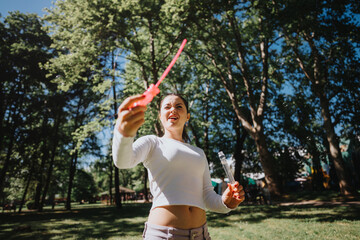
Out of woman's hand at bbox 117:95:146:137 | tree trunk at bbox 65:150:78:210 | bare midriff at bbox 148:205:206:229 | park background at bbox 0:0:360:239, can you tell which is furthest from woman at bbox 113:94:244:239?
tree trunk at bbox 65:150:78:210

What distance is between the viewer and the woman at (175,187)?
167cm

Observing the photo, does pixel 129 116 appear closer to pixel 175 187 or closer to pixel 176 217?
pixel 175 187

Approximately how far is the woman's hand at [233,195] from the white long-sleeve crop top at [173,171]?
56 mm

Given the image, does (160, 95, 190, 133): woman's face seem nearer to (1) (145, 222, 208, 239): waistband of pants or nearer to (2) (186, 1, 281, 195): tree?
(1) (145, 222, 208, 239): waistband of pants

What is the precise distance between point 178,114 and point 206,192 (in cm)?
82

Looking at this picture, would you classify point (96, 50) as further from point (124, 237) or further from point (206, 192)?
point (206, 192)

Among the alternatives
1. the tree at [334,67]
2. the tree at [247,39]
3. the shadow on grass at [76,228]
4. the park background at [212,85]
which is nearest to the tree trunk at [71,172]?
the park background at [212,85]

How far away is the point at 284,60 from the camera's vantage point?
1677cm

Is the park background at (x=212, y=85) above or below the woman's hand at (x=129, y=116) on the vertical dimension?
above

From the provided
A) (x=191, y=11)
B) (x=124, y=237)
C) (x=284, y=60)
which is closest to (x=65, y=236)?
(x=124, y=237)

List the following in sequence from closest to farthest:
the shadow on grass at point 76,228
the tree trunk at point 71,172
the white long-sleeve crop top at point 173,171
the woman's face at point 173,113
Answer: the white long-sleeve crop top at point 173,171, the woman's face at point 173,113, the shadow on grass at point 76,228, the tree trunk at point 71,172

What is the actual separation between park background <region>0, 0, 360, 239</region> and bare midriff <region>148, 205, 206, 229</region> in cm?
643

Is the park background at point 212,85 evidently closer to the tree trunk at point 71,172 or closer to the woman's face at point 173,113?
the tree trunk at point 71,172

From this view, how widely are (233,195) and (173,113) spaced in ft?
3.04
